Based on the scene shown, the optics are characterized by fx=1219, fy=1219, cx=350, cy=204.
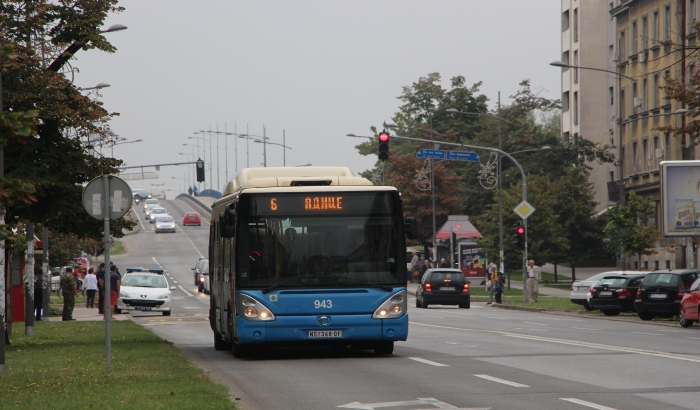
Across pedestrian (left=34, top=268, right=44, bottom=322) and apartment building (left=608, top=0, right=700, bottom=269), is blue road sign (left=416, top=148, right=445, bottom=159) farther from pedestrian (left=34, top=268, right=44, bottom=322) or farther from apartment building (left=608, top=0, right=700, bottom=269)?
apartment building (left=608, top=0, right=700, bottom=269)

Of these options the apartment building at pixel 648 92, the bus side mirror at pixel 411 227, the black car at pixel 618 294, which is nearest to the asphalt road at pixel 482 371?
the bus side mirror at pixel 411 227

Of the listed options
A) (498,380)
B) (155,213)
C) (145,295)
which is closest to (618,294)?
(145,295)

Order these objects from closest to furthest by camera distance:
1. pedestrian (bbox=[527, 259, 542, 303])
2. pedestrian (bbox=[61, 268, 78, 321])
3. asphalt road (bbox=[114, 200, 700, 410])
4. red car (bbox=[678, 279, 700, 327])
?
asphalt road (bbox=[114, 200, 700, 410]) → red car (bbox=[678, 279, 700, 327]) → pedestrian (bbox=[61, 268, 78, 321]) → pedestrian (bbox=[527, 259, 542, 303])

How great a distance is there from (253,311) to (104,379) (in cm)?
373

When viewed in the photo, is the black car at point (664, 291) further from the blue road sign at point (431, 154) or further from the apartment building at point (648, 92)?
the apartment building at point (648, 92)

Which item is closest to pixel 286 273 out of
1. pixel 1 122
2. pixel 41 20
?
pixel 41 20

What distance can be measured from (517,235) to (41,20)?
26067mm

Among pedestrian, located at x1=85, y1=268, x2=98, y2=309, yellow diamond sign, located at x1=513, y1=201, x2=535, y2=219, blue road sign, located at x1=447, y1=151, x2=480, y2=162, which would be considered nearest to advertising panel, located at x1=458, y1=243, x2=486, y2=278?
yellow diamond sign, located at x1=513, y1=201, x2=535, y2=219

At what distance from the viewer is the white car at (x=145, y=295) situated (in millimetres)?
40812

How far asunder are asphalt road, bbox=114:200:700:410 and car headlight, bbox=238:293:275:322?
68cm

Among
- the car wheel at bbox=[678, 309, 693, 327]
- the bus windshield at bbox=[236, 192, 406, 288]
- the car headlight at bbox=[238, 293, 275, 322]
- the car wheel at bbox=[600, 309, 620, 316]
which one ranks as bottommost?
the car wheel at bbox=[600, 309, 620, 316]

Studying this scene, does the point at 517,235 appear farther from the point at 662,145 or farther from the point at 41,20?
the point at 41,20

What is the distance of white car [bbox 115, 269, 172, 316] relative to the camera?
4081cm

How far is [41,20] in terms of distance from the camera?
22.8 m
